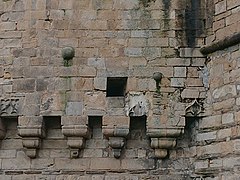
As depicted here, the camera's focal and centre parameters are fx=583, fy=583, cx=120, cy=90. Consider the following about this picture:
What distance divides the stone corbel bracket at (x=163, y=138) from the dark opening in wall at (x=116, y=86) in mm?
758

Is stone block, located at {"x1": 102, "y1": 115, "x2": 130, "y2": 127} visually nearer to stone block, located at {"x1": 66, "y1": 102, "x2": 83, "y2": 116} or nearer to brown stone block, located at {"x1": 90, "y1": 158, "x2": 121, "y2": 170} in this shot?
stone block, located at {"x1": 66, "y1": 102, "x2": 83, "y2": 116}

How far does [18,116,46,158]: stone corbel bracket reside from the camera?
7.77m

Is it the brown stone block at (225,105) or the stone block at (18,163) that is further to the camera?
the stone block at (18,163)

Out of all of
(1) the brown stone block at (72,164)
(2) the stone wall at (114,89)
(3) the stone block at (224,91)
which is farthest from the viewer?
(1) the brown stone block at (72,164)


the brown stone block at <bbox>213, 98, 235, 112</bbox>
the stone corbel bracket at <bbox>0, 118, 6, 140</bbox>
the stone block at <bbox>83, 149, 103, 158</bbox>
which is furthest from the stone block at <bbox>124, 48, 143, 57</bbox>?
the stone corbel bracket at <bbox>0, 118, 6, 140</bbox>

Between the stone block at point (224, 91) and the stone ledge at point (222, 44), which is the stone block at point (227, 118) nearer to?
the stone block at point (224, 91)

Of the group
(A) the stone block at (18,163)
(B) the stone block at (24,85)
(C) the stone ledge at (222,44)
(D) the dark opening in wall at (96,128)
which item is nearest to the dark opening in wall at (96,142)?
(D) the dark opening in wall at (96,128)

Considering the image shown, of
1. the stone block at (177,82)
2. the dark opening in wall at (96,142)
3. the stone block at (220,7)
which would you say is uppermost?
the stone block at (220,7)

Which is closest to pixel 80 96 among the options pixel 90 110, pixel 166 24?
pixel 90 110

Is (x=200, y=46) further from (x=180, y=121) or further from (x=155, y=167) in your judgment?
(x=155, y=167)

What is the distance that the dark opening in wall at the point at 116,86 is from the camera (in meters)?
7.94

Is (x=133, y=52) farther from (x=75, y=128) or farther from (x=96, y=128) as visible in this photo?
(x=75, y=128)

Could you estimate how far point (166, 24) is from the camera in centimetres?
802

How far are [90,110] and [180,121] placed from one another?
1206 mm
